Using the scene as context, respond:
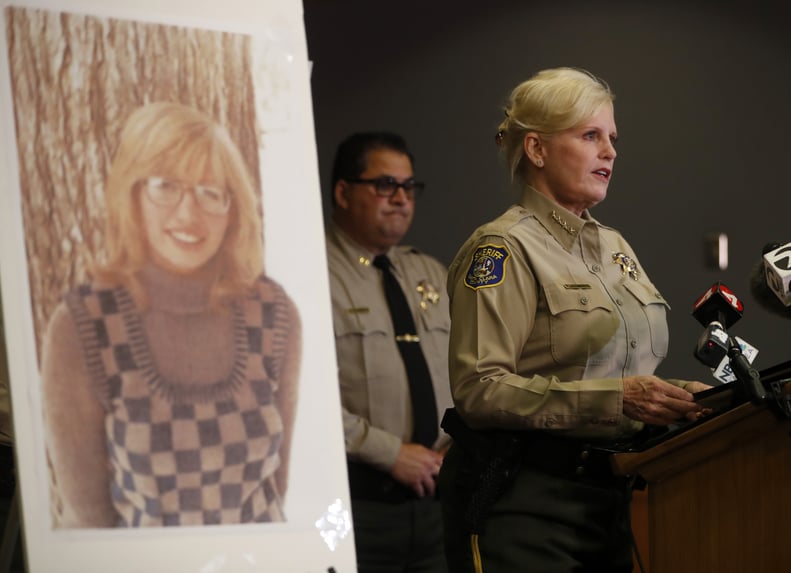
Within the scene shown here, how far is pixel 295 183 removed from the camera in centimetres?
133

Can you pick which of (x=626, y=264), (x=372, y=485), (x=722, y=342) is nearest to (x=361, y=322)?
(x=372, y=485)

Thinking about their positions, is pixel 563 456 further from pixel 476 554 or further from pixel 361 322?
pixel 361 322

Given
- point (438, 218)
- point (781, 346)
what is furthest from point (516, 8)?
point (781, 346)

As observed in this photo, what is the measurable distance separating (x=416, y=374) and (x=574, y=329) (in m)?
0.93

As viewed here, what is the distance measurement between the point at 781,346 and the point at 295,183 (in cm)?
214

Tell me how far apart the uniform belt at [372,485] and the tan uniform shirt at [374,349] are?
34 mm

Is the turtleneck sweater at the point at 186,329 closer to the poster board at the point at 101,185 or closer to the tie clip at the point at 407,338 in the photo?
the poster board at the point at 101,185

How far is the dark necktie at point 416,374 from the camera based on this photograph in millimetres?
2500

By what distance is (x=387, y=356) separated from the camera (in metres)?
2.51

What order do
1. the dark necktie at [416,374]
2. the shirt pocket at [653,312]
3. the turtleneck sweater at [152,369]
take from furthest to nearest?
the dark necktie at [416,374]
the shirt pocket at [653,312]
the turtleneck sweater at [152,369]

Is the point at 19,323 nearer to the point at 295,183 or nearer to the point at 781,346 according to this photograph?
the point at 295,183

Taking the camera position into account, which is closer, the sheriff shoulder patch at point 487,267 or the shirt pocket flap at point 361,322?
the sheriff shoulder patch at point 487,267

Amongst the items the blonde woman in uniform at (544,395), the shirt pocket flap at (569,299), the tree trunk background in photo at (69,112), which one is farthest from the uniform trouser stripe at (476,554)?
the tree trunk background in photo at (69,112)

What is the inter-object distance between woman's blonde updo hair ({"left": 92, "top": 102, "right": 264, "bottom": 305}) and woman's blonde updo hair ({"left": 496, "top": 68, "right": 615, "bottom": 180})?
63 cm
